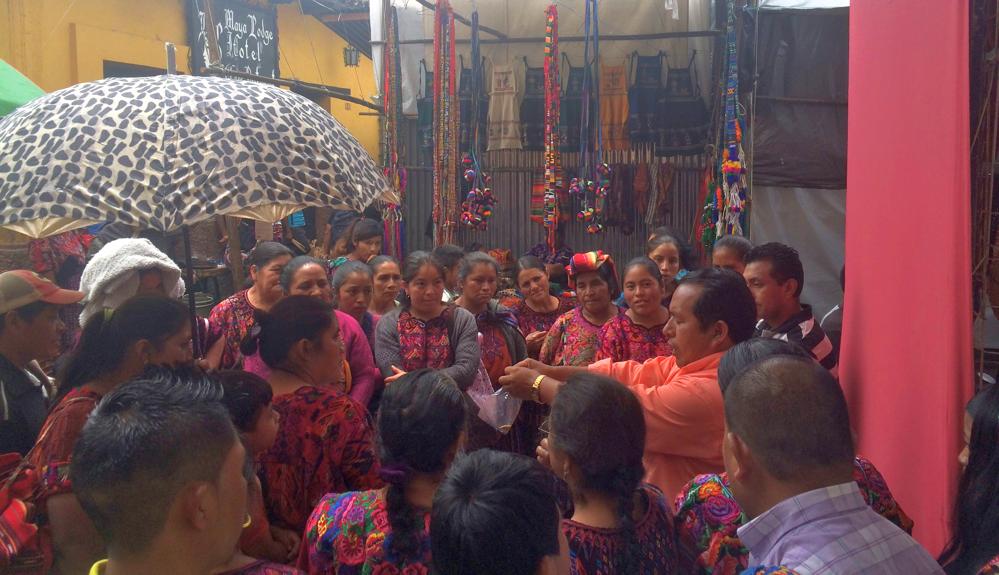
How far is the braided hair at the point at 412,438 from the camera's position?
2.05m

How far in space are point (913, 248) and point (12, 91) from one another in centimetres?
412

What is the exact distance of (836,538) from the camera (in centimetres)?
168

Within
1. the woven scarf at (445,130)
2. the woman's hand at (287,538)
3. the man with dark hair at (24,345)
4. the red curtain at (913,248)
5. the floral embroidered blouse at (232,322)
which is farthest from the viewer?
the woven scarf at (445,130)

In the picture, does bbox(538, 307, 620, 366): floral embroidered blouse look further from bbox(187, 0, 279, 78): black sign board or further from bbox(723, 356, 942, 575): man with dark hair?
bbox(187, 0, 279, 78): black sign board

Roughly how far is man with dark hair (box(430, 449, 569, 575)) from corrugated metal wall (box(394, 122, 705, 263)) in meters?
7.05

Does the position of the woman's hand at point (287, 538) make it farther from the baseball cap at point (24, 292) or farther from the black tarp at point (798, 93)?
the black tarp at point (798, 93)

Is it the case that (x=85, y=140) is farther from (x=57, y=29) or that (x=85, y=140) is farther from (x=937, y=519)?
(x=57, y=29)

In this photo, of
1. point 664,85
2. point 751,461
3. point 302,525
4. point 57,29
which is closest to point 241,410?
point 302,525

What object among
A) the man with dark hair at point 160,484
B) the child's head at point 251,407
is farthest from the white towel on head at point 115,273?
the man with dark hair at point 160,484

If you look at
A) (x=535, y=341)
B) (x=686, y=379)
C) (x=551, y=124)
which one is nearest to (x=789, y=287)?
(x=686, y=379)

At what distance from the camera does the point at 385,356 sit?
459cm

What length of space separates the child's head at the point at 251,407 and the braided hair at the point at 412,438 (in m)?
0.54

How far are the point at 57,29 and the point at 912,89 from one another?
28.2 feet

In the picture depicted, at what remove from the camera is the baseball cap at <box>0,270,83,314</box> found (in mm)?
2941
